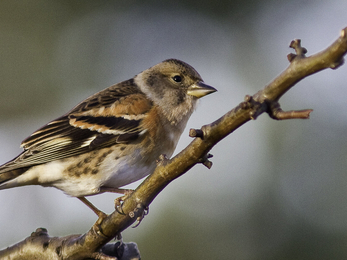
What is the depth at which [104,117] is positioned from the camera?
12.5ft

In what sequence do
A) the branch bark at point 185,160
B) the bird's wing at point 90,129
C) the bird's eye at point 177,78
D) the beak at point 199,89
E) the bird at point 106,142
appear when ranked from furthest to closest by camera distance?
the bird's eye at point 177,78, the beak at point 199,89, the bird's wing at point 90,129, the bird at point 106,142, the branch bark at point 185,160

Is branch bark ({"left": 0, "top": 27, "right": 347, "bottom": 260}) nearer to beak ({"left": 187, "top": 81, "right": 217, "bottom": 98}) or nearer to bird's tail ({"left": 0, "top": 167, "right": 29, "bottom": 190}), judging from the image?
bird's tail ({"left": 0, "top": 167, "right": 29, "bottom": 190})

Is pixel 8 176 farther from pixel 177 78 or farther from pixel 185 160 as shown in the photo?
pixel 185 160

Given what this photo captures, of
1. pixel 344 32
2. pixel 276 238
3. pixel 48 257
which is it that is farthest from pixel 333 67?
pixel 276 238

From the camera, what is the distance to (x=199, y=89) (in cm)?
403

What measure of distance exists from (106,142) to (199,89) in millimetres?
1023

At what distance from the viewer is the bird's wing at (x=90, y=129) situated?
138 inches

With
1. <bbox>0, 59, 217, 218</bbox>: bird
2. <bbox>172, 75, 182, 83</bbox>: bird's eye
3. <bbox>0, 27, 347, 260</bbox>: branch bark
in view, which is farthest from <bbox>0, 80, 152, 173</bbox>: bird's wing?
<bbox>0, 27, 347, 260</bbox>: branch bark

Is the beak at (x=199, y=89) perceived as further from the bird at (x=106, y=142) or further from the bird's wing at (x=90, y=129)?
the bird's wing at (x=90, y=129)

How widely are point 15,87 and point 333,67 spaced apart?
654 centimetres

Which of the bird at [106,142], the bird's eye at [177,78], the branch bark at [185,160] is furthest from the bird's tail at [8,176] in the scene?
the bird's eye at [177,78]

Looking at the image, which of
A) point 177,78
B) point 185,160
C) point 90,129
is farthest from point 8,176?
point 185,160

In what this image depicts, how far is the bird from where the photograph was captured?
3389 mm

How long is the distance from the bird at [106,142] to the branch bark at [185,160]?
1.70ft
